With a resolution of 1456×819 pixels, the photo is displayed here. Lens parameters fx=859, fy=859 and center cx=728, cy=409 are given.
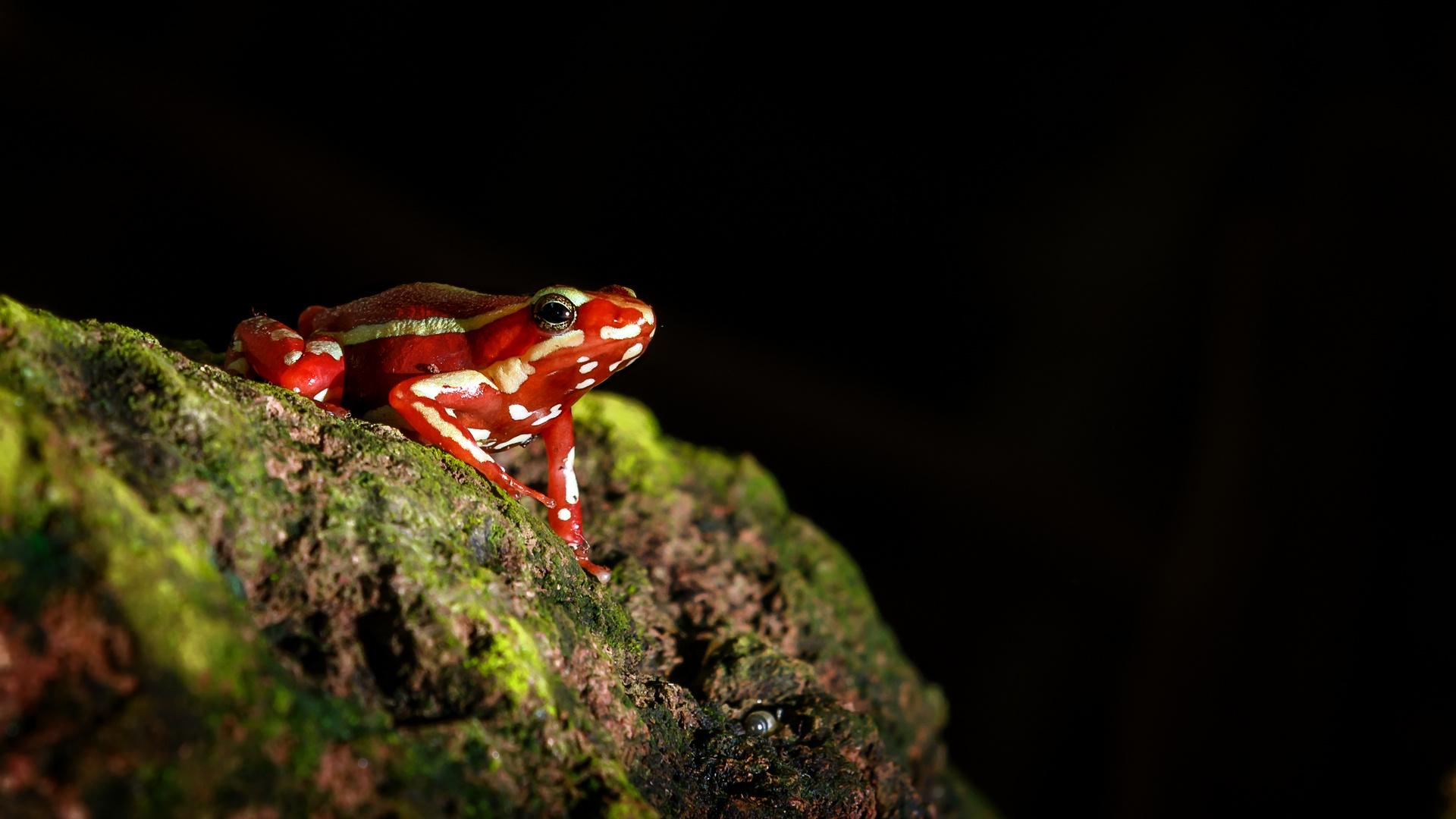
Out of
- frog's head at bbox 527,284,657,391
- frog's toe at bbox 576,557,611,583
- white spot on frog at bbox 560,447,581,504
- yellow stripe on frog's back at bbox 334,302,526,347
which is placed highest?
frog's head at bbox 527,284,657,391

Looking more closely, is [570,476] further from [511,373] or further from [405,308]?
[405,308]

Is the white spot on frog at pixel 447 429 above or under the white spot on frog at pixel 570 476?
above

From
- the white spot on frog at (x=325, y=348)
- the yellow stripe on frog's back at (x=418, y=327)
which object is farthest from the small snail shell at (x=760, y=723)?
the white spot on frog at (x=325, y=348)

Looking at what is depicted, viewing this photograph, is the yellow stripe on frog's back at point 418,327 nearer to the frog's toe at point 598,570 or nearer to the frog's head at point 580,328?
the frog's head at point 580,328

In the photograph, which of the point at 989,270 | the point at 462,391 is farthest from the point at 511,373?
the point at 989,270

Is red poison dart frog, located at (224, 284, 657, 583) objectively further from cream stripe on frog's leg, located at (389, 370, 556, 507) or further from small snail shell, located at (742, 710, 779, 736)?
small snail shell, located at (742, 710, 779, 736)

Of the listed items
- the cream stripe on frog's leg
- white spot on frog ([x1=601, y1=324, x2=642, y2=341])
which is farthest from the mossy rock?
white spot on frog ([x1=601, y1=324, x2=642, y2=341])

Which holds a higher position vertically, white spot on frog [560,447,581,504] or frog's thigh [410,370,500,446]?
frog's thigh [410,370,500,446]
